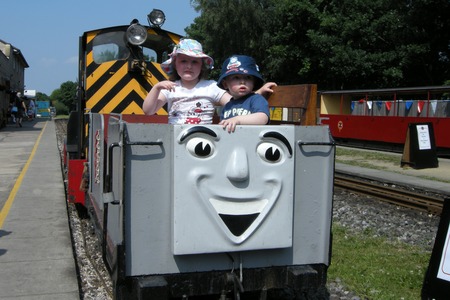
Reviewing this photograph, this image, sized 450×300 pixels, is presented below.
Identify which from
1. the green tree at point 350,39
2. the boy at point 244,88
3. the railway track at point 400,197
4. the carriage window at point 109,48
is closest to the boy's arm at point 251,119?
the boy at point 244,88

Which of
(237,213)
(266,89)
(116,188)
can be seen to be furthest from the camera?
(266,89)

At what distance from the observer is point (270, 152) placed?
→ 131 inches

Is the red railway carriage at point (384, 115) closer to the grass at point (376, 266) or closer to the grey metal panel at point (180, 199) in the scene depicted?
the grass at point (376, 266)

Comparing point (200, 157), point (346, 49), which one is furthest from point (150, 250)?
point (346, 49)

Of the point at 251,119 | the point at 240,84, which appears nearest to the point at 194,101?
the point at 240,84

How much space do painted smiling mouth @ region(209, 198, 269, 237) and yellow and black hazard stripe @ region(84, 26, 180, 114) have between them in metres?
4.84

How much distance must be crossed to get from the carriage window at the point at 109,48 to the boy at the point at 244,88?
13.7 ft

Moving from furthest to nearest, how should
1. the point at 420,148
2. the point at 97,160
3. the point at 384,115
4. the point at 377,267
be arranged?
1. the point at 384,115
2. the point at 420,148
3. the point at 377,267
4. the point at 97,160

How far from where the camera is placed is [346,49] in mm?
32094

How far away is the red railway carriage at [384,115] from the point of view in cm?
1819

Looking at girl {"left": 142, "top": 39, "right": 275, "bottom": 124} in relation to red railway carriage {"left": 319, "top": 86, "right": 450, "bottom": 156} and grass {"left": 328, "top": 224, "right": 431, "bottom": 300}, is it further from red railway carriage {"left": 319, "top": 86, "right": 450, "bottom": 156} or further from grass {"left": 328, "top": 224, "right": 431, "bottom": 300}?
red railway carriage {"left": 319, "top": 86, "right": 450, "bottom": 156}

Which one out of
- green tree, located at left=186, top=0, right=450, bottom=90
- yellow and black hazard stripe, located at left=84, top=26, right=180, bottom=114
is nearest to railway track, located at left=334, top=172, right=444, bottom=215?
yellow and black hazard stripe, located at left=84, top=26, right=180, bottom=114

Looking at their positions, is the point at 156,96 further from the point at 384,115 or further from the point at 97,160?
the point at 384,115

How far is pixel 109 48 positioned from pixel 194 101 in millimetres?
4086
